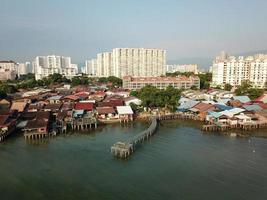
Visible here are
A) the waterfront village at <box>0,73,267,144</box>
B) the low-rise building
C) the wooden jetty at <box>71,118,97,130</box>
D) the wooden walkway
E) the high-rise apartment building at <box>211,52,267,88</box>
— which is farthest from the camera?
the low-rise building

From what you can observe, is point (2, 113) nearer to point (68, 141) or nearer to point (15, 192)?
point (68, 141)

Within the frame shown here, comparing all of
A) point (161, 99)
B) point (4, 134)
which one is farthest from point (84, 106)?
point (4, 134)

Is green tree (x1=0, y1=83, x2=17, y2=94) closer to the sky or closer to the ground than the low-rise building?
closer to the ground

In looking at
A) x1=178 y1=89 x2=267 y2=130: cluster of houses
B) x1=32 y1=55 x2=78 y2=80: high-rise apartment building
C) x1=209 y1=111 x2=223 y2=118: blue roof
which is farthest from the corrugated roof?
x1=32 y1=55 x2=78 y2=80: high-rise apartment building

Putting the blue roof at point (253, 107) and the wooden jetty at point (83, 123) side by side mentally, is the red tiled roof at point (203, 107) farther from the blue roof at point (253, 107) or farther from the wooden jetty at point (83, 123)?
the wooden jetty at point (83, 123)

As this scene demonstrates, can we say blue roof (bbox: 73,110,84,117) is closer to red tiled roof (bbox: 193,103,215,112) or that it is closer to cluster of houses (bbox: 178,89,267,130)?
cluster of houses (bbox: 178,89,267,130)

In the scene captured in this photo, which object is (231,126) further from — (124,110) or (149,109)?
(124,110)
